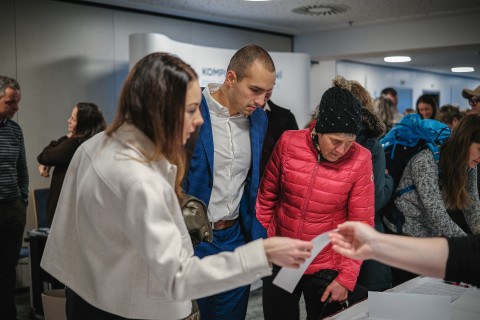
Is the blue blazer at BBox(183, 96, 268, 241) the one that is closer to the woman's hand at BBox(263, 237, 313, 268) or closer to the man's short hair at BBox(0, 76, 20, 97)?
the woman's hand at BBox(263, 237, 313, 268)

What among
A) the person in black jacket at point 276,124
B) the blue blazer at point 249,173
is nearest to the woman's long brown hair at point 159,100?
the blue blazer at point 249,173

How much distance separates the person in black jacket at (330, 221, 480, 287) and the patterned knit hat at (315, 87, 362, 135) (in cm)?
70

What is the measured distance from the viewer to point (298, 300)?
216cm

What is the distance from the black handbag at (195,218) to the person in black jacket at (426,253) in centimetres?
43

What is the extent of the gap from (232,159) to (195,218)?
0.63 metres

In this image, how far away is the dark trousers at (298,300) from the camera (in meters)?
2.09

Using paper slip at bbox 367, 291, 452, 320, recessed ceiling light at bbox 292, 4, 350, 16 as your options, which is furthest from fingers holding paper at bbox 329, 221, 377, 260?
recessed ceiling light at bbox 292, 4, 350, 16

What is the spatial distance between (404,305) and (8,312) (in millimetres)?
2897

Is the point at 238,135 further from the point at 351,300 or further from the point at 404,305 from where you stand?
the point at 404,305

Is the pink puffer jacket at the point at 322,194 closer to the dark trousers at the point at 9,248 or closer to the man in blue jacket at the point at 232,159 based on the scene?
the man in blue jacket at the point at 232,159

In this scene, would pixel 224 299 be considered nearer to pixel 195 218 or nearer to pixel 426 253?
pixel 195 218

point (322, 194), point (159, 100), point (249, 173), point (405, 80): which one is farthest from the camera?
point (405, 80)

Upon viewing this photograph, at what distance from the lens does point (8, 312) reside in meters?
3.56

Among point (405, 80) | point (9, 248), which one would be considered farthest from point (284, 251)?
point (405, 80)
